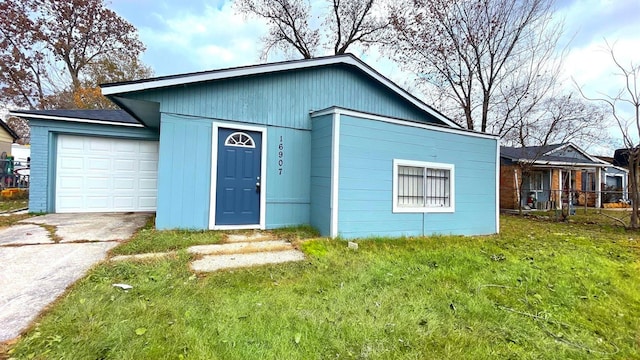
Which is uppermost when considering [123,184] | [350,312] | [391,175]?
[391,175]

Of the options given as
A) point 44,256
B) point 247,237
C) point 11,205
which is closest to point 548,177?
point 247,237

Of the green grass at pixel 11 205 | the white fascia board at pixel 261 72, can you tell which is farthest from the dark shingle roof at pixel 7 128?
the white fascia board at pixel 261 72

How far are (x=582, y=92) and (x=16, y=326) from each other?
45.4ft

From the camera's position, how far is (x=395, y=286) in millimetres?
3451

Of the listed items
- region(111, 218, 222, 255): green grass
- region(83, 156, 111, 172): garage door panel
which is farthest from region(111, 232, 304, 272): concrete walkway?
region(83, 156, 111, 172): garage door panel

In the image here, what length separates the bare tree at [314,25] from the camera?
16641 mm

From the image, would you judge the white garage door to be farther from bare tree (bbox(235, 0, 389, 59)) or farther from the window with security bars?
bare tree (bbox(235, 0, 389, 59))

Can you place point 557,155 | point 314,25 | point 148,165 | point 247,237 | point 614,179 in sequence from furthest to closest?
point 614,179
point 557,155
point 314,25
point 148,165
point 247,237

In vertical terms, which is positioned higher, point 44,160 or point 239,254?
point 44,160

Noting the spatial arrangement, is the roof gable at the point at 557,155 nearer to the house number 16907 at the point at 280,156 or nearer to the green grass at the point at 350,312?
A: the green grass at the point at 350,312

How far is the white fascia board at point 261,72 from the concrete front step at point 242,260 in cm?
333

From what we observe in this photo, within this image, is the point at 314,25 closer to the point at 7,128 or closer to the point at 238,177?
the point at 238,177

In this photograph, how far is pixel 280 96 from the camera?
6633 mm

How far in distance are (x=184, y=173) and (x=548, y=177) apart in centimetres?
1833
